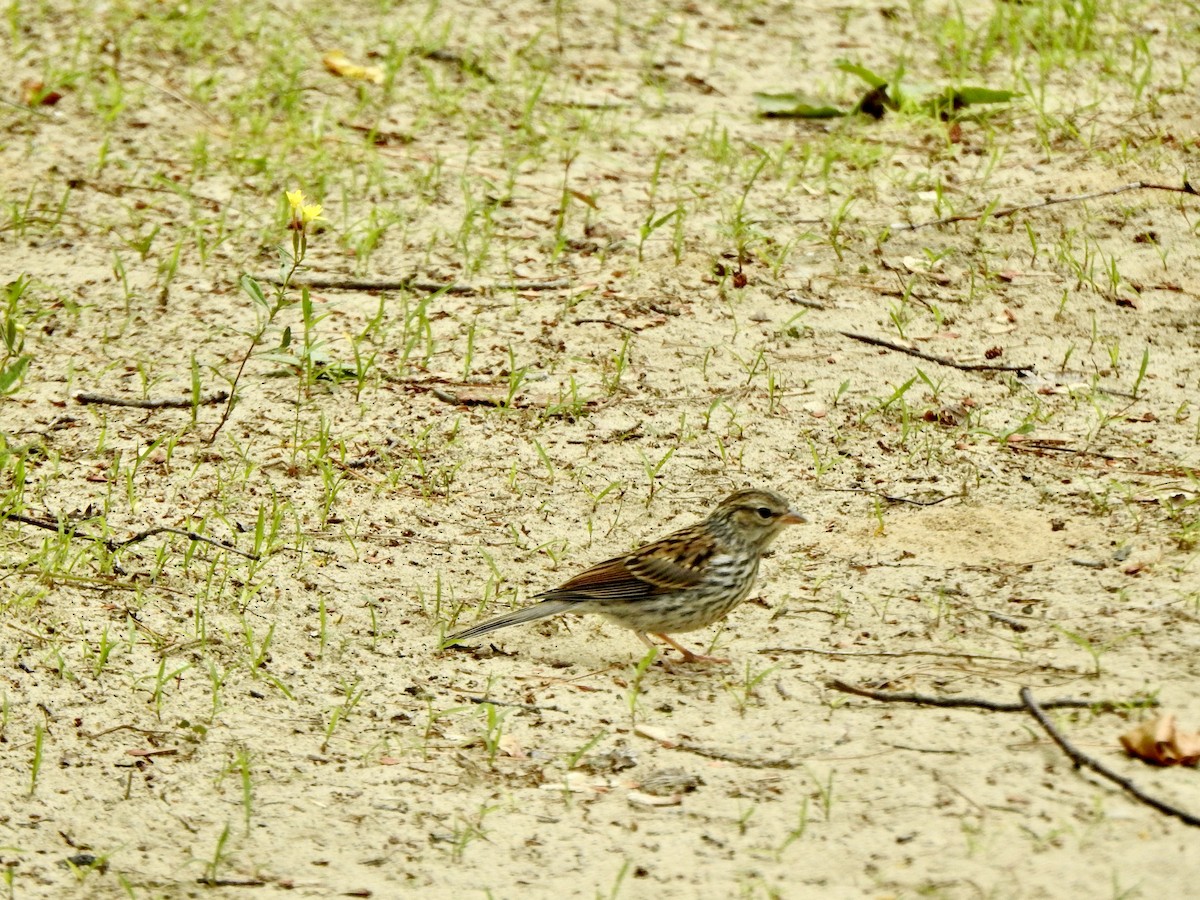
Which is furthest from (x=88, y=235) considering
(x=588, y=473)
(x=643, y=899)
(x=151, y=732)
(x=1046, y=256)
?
(x=643, y=899)

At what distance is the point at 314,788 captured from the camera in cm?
493

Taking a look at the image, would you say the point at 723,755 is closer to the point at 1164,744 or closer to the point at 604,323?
the point at 1164,744

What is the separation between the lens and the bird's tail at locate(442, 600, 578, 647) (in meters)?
5.59

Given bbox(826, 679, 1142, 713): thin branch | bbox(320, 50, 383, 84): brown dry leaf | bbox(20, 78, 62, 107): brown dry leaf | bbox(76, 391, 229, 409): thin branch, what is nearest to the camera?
bbox(826, 679, 1142, 713): thin branch

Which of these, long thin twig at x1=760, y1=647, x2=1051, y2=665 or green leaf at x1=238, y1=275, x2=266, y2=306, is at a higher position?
green leaf at x1=238, y1=275, x2=266, y2=306

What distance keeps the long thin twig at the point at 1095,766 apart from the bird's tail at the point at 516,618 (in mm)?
1628

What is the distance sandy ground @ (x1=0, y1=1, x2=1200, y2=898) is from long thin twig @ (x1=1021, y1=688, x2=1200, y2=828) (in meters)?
0.04

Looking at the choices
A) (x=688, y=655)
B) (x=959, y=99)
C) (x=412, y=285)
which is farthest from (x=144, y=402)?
(x=959, y=99)

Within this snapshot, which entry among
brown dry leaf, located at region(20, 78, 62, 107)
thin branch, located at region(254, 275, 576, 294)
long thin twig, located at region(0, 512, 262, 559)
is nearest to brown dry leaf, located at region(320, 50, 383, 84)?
brown dry leaf, located at region(20, 78, 62, 107)

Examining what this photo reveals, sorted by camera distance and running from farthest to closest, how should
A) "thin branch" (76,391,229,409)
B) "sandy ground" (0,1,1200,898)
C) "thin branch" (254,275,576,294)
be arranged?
"thin branch" (254,275,576,294) → "thin branch" (76,391,229,409) → "sandy ground" (0,1,1200,898)

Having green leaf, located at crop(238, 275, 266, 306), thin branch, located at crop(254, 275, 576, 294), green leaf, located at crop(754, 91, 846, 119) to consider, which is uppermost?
green leaf, located at crop(754, 91, 846, 119)

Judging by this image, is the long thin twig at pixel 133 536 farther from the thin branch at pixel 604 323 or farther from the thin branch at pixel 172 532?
the thin branch at pixel 604 323

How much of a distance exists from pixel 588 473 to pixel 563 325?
126 centimetres

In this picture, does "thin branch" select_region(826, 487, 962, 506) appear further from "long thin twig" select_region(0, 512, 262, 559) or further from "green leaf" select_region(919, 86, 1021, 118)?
"green leaf" select_region(919, 86, 1021, 118)
